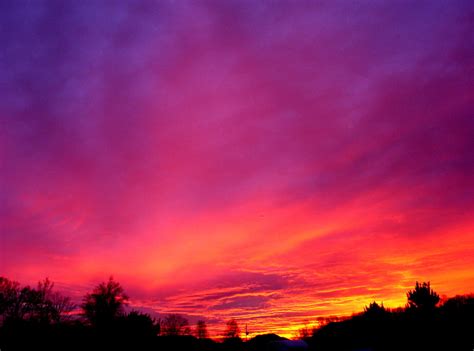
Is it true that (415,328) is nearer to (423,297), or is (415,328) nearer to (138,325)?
(423,297)

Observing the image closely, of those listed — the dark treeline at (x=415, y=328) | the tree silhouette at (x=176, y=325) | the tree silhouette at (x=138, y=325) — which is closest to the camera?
the dark treeline at (x=415, y=328)

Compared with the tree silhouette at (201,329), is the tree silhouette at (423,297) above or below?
above

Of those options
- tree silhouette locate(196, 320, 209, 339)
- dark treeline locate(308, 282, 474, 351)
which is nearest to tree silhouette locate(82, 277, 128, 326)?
dark treeline locate(308, 282, 474, 351)

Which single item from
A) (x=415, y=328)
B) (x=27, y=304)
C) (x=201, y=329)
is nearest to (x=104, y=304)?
(x=27, y=304)

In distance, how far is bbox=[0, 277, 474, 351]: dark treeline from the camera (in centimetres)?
3228

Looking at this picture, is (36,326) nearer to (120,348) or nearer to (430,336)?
(120,348)

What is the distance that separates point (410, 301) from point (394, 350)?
11765 mm

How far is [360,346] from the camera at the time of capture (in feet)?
153

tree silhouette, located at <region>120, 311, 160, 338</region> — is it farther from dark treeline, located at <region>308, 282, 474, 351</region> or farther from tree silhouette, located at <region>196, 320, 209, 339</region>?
tree silhouette, located at <region>196, 320, 209, 339</region>

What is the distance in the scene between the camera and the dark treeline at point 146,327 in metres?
32.3

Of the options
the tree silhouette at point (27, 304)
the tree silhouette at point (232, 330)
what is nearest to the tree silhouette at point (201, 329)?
the tree silhouette at point (232, 330)

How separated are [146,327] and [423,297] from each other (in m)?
35.6

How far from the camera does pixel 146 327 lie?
44.2 metres

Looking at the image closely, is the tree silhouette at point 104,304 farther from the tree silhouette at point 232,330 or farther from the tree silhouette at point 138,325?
the tree silhouette at point 232,330
